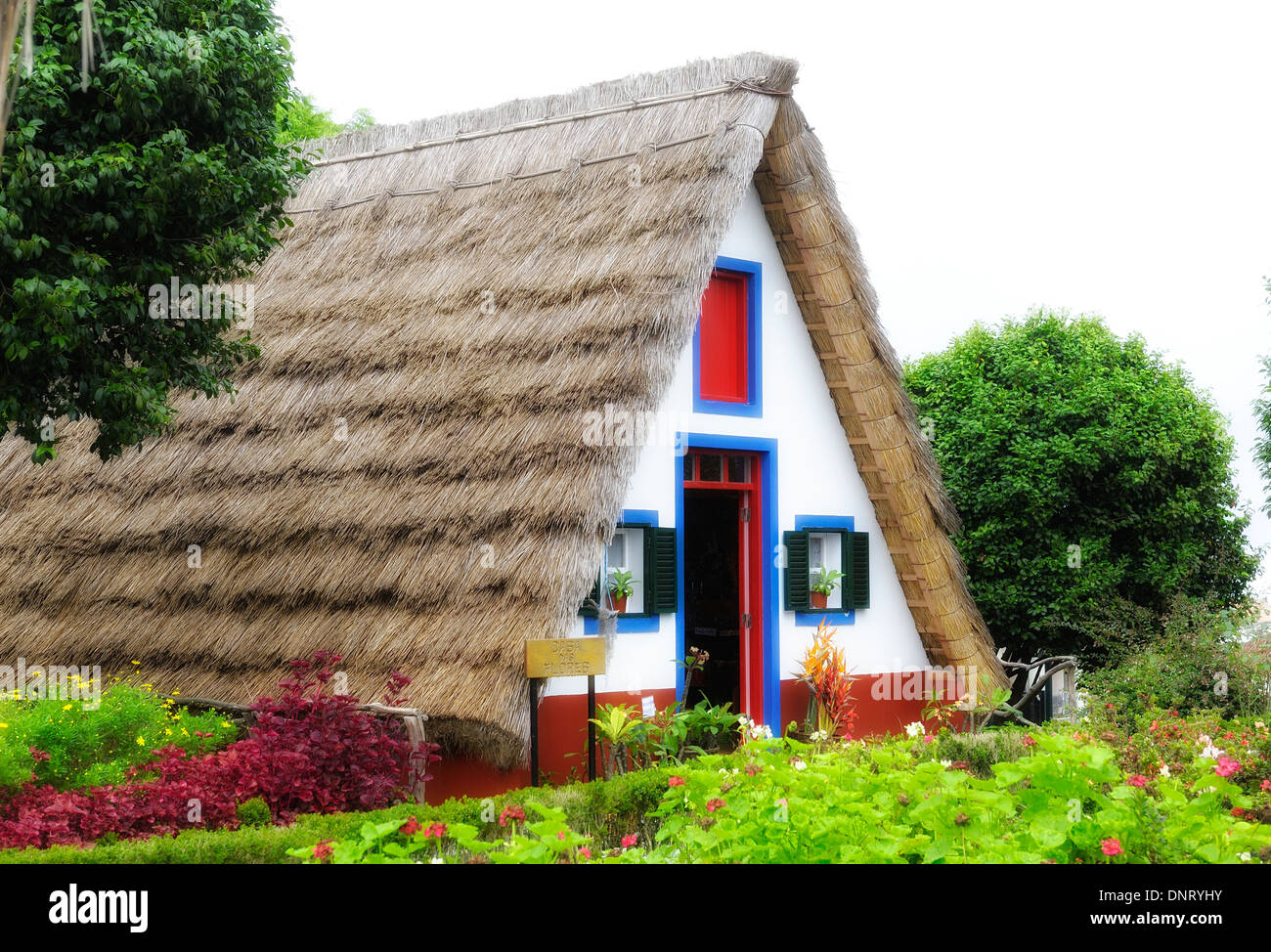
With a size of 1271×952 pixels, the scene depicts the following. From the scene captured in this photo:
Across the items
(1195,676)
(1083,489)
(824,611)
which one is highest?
(1083,489)

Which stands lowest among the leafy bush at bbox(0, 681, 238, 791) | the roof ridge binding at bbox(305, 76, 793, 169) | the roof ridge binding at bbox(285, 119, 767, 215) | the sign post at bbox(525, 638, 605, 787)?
the leafy bush at bbox(0, 681, 238, 791)

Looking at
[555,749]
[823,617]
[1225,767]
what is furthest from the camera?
[823,617]

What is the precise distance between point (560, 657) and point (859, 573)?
5008mm

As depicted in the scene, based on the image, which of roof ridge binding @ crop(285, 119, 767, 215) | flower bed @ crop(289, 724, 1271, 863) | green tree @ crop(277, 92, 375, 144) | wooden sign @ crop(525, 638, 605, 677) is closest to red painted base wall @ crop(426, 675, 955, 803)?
wooden sign @ crop(525, 638, 605, 677)

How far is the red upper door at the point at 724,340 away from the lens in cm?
1246

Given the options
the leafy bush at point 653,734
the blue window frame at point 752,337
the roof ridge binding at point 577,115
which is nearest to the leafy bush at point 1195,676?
the leafy bush at point 653,734

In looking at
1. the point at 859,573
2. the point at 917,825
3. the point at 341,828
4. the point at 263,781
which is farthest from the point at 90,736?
the point at 859,573

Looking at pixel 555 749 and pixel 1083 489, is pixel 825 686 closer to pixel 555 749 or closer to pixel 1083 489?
pixel 555 749

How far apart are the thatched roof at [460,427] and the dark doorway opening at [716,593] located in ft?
5.46

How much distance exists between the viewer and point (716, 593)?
13.9 meters

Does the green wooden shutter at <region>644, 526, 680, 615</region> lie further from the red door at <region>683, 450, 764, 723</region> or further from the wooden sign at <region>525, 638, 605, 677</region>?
the wooden sign at <region>525, 638, 605, 677</region>

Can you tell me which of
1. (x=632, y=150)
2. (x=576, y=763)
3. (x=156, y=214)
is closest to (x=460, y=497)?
(x=576, y=763)

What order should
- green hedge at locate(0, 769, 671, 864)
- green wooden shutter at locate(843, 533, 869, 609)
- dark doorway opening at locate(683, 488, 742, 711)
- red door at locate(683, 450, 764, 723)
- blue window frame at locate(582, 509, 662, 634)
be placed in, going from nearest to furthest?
green hedge at locate(0, 769, 671, 864)
blue window frame at locate(582, 509, 662, 634)
red door at locate(683, 450, 764, 723)
green wooden shutter at locate(843, 533, 869, 609)
dark doorway opening at locate(683, 488, 742, 711)

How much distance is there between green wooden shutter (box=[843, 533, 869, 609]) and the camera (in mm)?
13445
